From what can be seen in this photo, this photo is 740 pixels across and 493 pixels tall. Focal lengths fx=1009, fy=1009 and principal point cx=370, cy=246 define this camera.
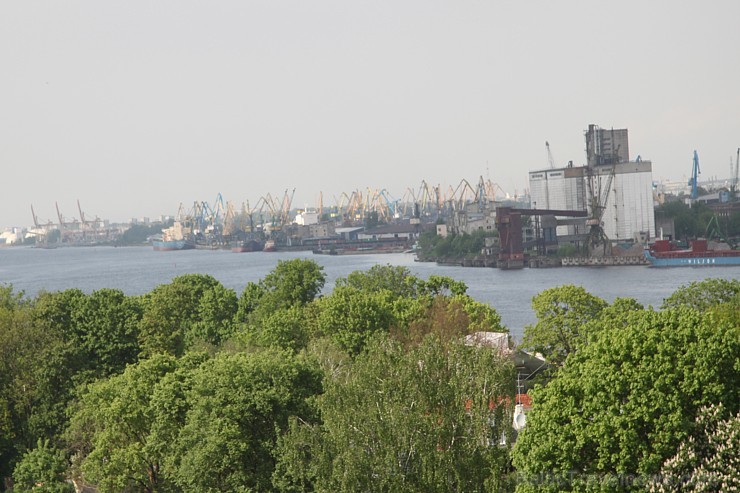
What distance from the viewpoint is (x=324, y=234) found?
281 ft

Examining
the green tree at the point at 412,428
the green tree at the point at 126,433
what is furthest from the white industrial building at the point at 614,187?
the green tree at the point at 412,428

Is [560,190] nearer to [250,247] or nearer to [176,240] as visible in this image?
[250,247]

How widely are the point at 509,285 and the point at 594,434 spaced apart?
110ft

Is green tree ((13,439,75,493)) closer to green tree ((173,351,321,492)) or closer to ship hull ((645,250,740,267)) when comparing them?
green tree ((173,351,321,492))

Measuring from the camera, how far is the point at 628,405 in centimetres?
682

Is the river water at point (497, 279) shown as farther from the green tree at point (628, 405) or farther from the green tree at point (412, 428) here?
the green tree at point (628, 405)

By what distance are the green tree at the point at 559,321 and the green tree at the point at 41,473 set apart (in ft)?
21.3

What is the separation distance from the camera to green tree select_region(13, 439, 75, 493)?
11211mm

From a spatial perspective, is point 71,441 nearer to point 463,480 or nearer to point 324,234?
point 463,480

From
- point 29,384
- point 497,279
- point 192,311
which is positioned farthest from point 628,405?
point 497,279

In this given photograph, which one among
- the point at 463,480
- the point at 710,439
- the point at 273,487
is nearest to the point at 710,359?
the point at 710,439

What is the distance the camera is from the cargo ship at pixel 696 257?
45.6 meters

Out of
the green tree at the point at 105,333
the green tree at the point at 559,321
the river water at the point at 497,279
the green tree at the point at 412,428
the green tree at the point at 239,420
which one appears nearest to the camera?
the green tree at the point at 412,428

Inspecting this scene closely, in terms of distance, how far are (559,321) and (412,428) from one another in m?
7.17
